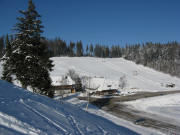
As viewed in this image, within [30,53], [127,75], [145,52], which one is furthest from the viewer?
[145,52]

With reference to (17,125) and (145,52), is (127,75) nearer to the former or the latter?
(145,52)

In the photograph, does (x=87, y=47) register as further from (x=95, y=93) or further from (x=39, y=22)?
(x=39, y=22)

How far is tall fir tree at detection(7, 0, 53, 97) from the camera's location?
15.0 m

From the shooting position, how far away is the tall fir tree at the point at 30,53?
14969mm

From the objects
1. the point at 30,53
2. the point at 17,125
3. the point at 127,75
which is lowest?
the point at 17,125

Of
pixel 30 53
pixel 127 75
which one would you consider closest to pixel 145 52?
pixel 127 75

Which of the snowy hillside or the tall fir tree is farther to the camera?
the snowy hillside

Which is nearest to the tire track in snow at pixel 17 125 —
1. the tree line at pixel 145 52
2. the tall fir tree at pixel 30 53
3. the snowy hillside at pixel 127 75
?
the tall fir tree at pixel 30 53

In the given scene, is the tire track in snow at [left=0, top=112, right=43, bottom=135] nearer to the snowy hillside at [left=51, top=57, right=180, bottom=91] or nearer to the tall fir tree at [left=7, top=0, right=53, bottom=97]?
the tall fir tree at [left=7, top=0, right=53, bottom=97]

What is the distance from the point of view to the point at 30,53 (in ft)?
49.8

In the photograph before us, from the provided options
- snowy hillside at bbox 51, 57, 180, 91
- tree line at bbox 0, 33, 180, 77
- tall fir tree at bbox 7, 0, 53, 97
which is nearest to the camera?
tall fir tree at bbox 7, 0, 53, 97

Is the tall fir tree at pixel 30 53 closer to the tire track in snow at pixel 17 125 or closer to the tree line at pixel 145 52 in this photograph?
the tire track in snow at pixel 17 125

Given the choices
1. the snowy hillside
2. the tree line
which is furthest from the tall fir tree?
the tree line

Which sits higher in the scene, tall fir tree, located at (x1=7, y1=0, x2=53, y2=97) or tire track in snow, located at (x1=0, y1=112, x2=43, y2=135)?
tall fir tree, located at (x1=7, y1=0, x2=53, y2=97)
